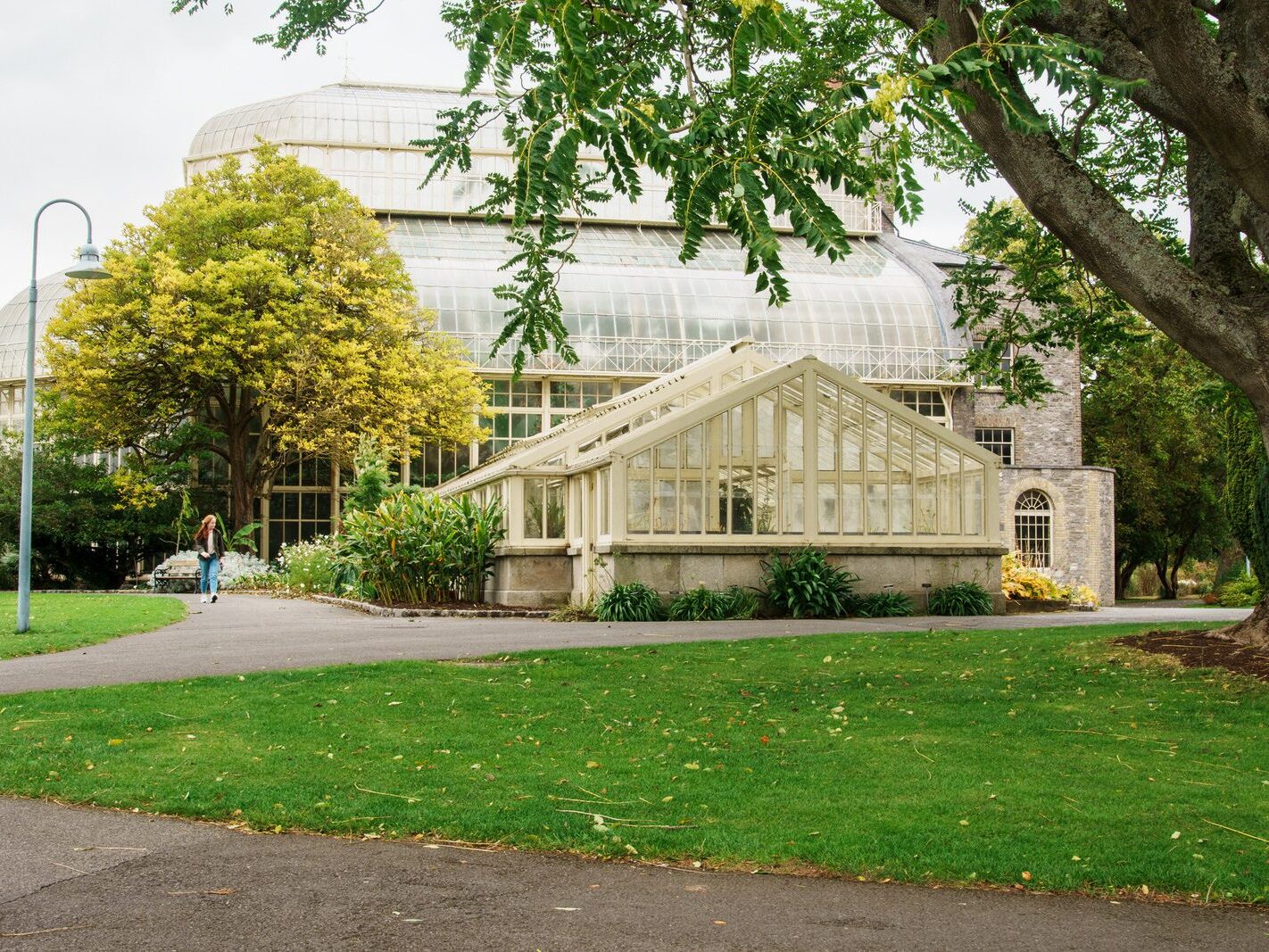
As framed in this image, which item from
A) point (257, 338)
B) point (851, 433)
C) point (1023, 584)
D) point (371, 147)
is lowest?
point (1023, 584)

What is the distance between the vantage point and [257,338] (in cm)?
3173

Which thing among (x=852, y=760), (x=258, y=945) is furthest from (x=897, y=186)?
(x=258, y=945)

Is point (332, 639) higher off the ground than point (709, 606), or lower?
lower

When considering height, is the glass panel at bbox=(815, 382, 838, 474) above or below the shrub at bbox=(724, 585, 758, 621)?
above

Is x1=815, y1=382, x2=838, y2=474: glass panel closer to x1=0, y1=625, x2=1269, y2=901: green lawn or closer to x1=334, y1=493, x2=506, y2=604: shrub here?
x1=334, y1=493, x2=506, y2=604: shrub

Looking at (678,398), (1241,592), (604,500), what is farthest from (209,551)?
(1241,592)

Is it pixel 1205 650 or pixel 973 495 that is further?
pixel 973 495

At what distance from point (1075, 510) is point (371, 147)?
86.2 feet

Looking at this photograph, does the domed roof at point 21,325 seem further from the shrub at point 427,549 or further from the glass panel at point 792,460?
the glass panel at point 792,460

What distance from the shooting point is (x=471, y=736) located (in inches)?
296

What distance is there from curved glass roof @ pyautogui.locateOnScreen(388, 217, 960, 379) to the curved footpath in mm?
19465

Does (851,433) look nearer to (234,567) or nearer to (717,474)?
(717,474)

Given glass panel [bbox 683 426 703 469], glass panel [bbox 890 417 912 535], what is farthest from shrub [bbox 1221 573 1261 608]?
glass panel [bbox 683 426 703 469]

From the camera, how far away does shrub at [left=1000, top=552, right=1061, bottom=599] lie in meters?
22.9
